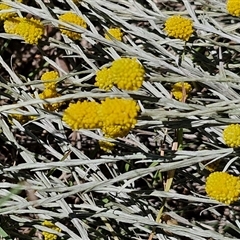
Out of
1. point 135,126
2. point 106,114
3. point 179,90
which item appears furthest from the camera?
point 179,90

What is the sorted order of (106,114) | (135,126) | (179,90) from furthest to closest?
1. (179,90)
2. (135,126)
3. (106,114)

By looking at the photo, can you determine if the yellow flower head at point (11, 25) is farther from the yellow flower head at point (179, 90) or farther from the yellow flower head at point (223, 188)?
the yellow flower head at point (223, 188)

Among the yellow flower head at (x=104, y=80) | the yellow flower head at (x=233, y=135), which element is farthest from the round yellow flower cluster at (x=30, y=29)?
the yellow flower head at (x=233, y=135)

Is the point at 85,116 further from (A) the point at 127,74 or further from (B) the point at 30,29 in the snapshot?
(B) the point at 30,29

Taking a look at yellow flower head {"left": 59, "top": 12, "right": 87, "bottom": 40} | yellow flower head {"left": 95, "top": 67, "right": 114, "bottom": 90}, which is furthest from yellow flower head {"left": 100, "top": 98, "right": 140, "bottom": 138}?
yellow flower head {"left": 59, "top": 12, "right": 87, "bottom": 40}

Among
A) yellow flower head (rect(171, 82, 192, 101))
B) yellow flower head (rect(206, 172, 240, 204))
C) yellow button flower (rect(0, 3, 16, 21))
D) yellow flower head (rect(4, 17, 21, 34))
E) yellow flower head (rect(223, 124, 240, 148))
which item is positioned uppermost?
yellow button flower (rect(0, 3, 16, 21))

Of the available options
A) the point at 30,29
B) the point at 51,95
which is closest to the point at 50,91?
the point at 51,95

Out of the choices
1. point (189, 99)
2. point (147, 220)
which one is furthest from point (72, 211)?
point (189, 99)

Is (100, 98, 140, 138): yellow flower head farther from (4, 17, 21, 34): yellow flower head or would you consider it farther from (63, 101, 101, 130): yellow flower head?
(4, 17, 21, 34): yellow flower head
